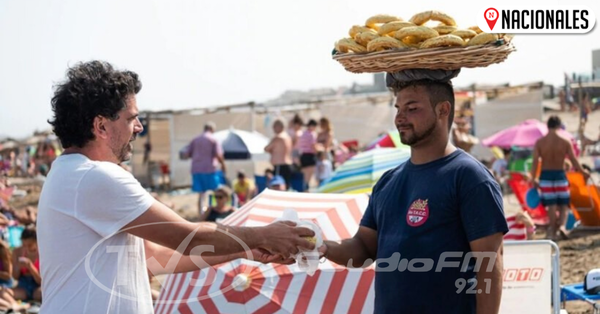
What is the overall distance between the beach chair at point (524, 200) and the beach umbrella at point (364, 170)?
11.7 feet

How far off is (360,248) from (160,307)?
1.61 m

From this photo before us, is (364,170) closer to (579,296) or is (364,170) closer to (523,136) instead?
(579,296)

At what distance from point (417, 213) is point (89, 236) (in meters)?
1.18

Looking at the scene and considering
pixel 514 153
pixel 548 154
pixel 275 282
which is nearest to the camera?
pixel 275 282

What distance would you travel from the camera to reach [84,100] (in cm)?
279

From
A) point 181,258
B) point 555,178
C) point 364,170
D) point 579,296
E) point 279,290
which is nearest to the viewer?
point 181,258

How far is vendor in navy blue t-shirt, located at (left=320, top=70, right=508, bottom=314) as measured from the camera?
2.80 meters

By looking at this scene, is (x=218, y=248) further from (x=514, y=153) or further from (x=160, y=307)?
(x=514, y=153)

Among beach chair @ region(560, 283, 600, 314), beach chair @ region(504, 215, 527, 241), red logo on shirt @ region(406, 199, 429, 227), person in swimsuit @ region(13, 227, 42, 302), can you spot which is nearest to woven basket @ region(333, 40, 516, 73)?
red logo on shirt @ region(406, 199, 429, 227)

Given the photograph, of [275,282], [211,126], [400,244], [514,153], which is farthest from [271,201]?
[514,153]

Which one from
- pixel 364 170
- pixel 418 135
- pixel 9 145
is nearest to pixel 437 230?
pixel 418 135

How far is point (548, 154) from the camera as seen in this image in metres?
10.5

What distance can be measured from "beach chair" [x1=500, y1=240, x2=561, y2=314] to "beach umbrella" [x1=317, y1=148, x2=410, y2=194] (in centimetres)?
271

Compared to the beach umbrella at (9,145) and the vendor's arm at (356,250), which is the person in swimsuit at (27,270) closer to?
the vendor's arm at (356,250)
